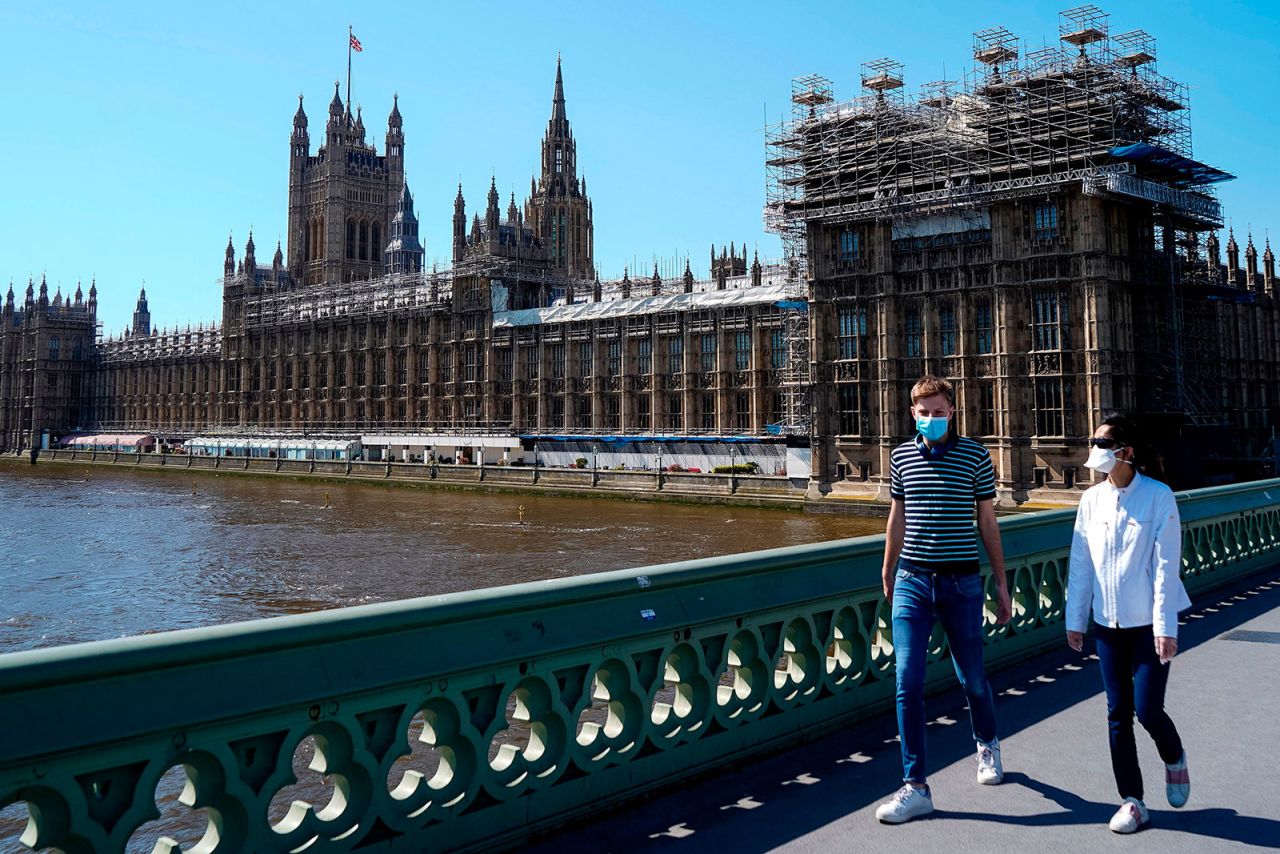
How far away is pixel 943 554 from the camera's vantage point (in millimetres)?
5820

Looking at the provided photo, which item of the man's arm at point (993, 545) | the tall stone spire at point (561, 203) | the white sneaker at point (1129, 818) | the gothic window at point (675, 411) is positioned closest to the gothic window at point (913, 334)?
the gothic window at point (675, 411)

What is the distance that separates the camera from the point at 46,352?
458 ft

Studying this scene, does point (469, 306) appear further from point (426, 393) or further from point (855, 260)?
point (855, 260)

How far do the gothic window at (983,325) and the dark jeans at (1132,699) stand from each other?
144 ft

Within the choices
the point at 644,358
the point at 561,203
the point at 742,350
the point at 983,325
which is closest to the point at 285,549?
the point at 983,325

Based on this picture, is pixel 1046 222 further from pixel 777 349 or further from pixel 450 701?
pixel 450 701

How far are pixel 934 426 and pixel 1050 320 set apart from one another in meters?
43.3

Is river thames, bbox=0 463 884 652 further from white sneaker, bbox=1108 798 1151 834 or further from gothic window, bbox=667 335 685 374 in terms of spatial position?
white sneaker, bbox=1108 798 1151 834

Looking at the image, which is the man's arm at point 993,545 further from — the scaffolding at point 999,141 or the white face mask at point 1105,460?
the scaffolding at point 999,141

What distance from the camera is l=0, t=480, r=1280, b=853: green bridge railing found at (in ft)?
12.5

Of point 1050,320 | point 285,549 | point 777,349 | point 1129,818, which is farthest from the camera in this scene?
point 777,349

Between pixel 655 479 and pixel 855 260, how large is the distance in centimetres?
1733

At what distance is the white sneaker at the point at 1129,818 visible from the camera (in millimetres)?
5121

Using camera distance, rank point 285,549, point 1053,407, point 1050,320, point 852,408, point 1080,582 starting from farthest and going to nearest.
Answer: point 852,408 < point 1050,320 < point 1053,407 < point 285,549 < point 1080,582
